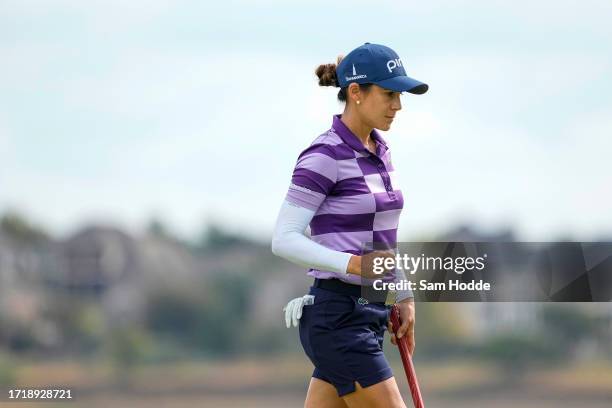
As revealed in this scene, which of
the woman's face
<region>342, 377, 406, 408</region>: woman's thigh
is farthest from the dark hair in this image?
<region>342, 377, 406, 408</region>: woman's thigh

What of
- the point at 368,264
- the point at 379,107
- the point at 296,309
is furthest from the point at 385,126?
the point at 296,309

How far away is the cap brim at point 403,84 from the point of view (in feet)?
12.7

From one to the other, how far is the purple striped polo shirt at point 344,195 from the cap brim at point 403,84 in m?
0.19

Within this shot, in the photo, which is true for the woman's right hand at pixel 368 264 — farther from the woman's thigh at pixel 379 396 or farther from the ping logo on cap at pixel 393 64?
the ping logo on cap at pixel 393 64

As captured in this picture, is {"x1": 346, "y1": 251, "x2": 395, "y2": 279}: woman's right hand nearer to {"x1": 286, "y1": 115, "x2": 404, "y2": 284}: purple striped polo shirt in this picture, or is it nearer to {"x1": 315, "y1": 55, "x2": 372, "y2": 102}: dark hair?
{"x1": 286, "y1": 115, "x2": 404, "y2": 284}: purple striped polo shirt

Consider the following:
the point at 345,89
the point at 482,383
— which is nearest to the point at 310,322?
the point at 345,89

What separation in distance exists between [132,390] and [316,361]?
42.6 metres

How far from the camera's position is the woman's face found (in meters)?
3.94

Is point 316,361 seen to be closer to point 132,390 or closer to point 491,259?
point 491,259

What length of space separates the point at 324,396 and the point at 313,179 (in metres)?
0.74

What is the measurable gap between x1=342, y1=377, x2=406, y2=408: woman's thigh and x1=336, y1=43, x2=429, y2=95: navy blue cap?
34.9 inches

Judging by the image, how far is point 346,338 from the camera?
3891 millimetres

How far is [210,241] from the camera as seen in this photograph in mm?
48125

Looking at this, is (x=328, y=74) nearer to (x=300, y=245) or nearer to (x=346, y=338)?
(x=300, y=245)
